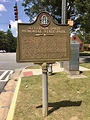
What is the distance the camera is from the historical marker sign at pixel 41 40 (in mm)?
5277

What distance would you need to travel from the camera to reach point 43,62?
17.8 ft

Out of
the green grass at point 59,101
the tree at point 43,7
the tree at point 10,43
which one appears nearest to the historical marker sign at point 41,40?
the green grass at point 59,101

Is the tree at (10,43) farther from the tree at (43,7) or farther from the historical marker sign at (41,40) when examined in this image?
the historical marker sign at (41,40)

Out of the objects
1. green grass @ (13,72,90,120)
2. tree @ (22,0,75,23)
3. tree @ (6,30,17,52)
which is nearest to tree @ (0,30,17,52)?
tree @ (6,30,17,52)

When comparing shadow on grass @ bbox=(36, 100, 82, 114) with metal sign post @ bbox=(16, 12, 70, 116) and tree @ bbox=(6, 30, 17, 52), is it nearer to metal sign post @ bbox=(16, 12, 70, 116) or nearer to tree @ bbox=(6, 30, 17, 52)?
metal sign post @ bbox=(16, 12, 70, 116)

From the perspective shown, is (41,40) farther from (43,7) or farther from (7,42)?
(7,42)

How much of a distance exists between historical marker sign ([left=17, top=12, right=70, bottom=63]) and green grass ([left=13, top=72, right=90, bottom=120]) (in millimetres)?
1249

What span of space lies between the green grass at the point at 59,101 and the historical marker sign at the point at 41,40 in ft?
4.10

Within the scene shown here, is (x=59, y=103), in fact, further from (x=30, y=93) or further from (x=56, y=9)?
(x=56, y=9)

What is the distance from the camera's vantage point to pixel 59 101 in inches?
255

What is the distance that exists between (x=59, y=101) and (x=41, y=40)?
1.99 metres

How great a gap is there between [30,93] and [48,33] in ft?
9.18

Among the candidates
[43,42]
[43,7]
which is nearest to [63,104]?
[43,42]

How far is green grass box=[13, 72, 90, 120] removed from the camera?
5.43 metres
